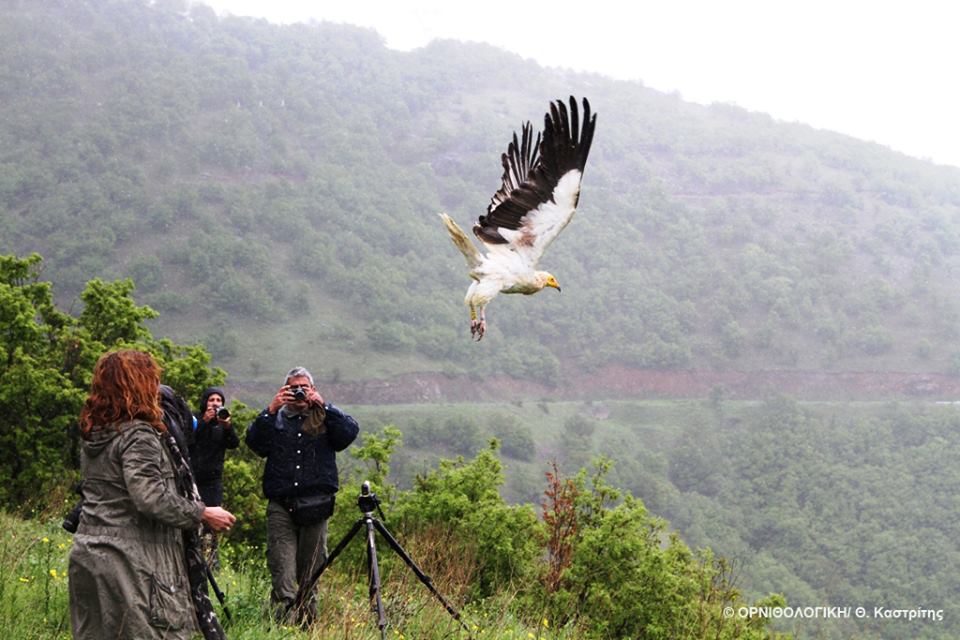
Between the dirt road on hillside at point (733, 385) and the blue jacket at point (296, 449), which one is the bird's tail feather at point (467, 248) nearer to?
the blue jacket at point (296, 449)

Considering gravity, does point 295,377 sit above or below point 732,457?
above

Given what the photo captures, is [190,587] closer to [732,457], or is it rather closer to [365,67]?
[732,457]

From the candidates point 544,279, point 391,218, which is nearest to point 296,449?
point 544,279

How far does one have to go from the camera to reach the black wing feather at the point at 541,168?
6.12m

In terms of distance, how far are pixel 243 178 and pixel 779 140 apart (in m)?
115

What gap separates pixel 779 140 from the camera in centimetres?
19950

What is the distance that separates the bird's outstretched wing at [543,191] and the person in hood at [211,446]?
1.98 m

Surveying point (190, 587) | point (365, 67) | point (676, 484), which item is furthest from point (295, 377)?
point (365, 67)

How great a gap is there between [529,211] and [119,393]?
3.31 m

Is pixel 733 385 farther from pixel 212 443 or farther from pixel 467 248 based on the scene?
pixel 467 248

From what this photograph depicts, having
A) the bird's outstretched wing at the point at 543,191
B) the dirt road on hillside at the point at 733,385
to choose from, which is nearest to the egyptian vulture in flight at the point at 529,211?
the bird's outstretched wing at the point at 543,191

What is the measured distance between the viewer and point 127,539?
353cm

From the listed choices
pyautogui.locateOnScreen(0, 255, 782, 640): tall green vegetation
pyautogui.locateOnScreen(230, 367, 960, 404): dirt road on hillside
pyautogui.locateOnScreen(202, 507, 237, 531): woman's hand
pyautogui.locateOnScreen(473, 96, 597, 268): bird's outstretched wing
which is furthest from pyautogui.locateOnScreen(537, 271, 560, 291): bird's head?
pyautogui.locateOnScreen(230, 367, 960, 404): dirt road on hillside

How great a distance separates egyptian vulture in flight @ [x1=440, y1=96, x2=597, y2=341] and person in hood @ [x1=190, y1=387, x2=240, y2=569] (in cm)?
178
